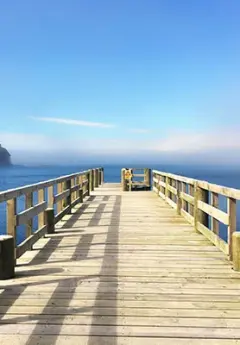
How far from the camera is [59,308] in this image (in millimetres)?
3688

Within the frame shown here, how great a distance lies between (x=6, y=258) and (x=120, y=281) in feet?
4.64

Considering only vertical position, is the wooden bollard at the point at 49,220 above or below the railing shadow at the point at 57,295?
above

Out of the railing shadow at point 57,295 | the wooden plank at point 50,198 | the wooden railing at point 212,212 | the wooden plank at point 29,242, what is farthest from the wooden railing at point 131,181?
the railing shadow at point 57,295

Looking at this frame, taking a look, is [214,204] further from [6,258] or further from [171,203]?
[171,203]

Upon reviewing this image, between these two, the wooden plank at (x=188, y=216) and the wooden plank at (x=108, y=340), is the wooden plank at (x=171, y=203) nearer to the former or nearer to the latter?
the wooden plank at (x=188, y=216)

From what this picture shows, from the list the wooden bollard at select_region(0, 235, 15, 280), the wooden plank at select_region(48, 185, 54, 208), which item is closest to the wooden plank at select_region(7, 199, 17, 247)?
the wooden bollard at select_region(0, 235, 15, 280)

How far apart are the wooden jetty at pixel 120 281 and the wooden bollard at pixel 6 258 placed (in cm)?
1

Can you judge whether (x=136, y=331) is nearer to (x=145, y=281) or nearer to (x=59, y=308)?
(x=59, y=308)

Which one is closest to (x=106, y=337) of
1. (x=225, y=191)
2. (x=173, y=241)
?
(x=225, y=191)

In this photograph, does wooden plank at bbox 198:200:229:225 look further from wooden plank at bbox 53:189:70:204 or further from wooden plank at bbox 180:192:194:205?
wooden plank at bbox 53:189:70:204

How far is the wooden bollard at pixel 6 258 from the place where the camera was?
4.63 metres

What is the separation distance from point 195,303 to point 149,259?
1.87m

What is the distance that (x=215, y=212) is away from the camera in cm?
630

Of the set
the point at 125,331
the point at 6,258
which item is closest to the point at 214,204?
the point at 6,258
